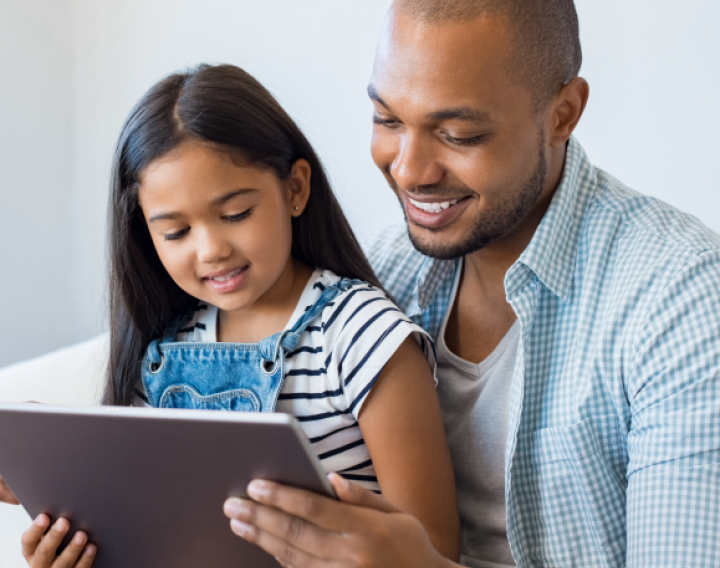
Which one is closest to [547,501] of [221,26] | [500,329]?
[500,329]

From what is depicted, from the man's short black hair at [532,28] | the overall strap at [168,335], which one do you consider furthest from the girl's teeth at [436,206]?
the overall strap at [168,335]

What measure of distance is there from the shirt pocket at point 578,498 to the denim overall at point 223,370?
41 cm

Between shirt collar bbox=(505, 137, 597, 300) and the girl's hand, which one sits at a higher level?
shirt collar bbox=(505, 137, 597, 300)

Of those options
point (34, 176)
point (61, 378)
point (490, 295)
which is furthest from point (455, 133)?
point (34, 176)

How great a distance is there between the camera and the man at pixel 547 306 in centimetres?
111

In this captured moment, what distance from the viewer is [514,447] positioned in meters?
1.25

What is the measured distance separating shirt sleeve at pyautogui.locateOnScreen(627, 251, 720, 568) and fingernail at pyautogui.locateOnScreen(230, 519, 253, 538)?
1.78 feet

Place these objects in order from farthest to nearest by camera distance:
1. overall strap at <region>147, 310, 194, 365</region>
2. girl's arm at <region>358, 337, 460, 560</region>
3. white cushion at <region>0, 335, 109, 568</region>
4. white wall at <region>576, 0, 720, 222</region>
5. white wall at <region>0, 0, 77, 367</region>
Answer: white wall at <region>0, 0, 77, 367</region>, white wall at <region>576, 0, 720, 222</region>, white cushion at <region>0, 335, 109, 568</region>, overall strap at <region>147, 310, 194, 365</region>, girl's arm at <region>358, 337, 460, 560</region>

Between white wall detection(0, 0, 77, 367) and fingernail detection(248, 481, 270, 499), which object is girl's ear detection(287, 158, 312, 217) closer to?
fingernail detection(248, 481, 270, 499)

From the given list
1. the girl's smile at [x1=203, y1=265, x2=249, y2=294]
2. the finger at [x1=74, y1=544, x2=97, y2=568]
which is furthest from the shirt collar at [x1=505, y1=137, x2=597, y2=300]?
the finger at [x1=74, y1=544, x2=97, y2=568]

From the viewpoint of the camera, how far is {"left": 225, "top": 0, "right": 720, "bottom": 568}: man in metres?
1.11

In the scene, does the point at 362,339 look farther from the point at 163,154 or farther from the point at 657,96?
the point at 657,96

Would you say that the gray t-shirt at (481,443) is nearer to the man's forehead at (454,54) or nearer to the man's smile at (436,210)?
the man's smile at (436,210)

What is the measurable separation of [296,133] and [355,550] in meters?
0.75
